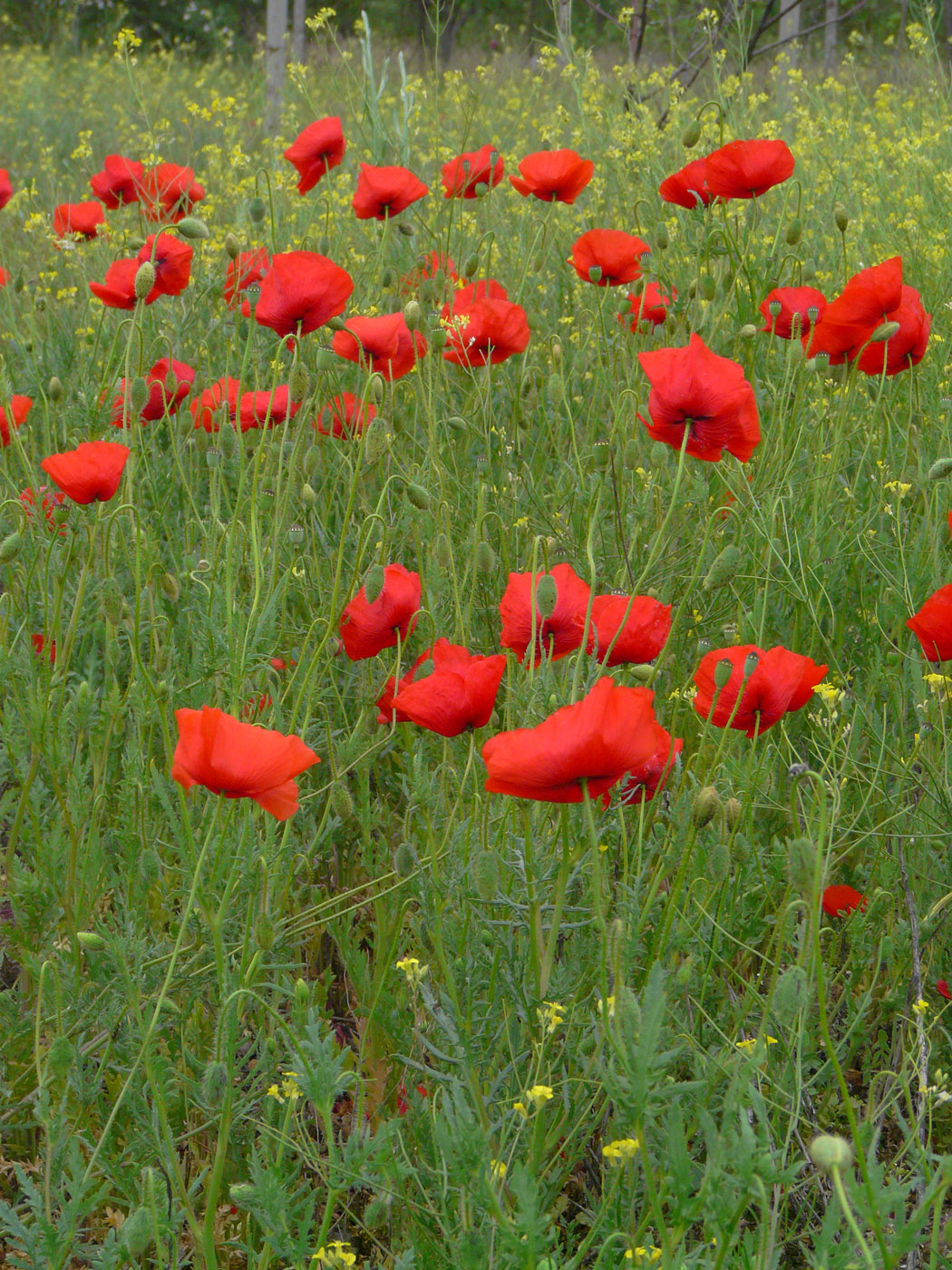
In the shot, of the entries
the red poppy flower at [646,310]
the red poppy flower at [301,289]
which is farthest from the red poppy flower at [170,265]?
the red poppy flower at [646,310]

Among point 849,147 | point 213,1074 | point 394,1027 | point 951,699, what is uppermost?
point 849,147

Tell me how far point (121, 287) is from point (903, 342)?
4.54ft

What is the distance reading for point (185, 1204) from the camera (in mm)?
1100

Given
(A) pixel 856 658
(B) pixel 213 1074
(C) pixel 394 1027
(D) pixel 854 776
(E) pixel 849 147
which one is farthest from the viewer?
(E) pixel 849 147

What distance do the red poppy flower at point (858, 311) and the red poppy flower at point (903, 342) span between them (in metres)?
0.02

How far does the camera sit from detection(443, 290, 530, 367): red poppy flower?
82.6 inches

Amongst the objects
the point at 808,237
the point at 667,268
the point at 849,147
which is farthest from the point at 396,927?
the point at 849,147

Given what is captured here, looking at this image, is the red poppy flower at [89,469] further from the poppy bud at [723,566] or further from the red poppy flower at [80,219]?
the red poppy flower at [80,219]

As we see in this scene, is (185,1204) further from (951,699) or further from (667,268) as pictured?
(667,268)

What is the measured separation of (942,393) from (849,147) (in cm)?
216

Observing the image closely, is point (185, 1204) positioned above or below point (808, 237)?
below

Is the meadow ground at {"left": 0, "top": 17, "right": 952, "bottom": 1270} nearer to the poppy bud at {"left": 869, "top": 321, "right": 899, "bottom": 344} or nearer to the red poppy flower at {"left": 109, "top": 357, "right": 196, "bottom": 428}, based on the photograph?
the red poppy flower at {"left": 109, "top": 357, "right": 196, "bottom": 428}

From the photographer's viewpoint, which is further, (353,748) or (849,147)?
(849,147)

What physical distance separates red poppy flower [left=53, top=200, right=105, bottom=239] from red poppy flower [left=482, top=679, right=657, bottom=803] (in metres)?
2.34
